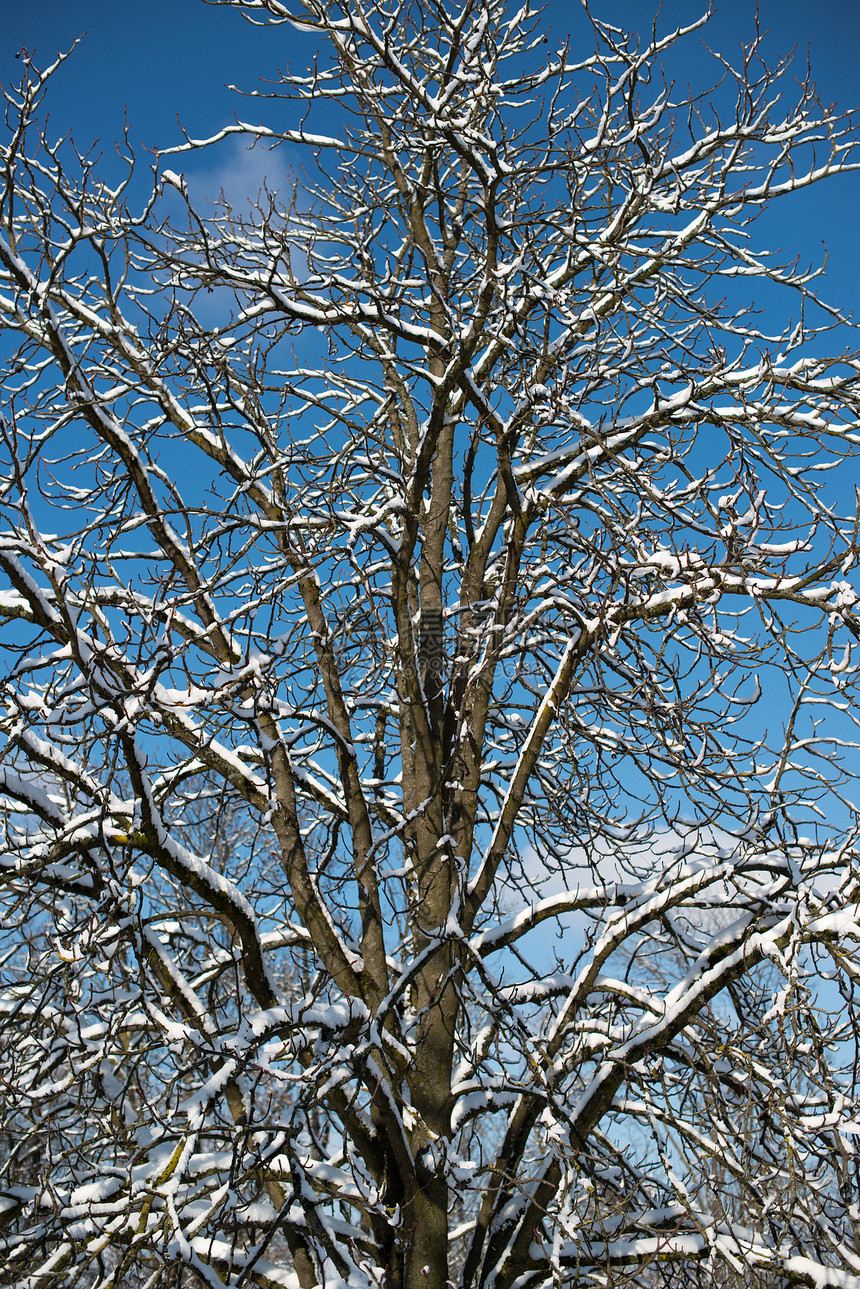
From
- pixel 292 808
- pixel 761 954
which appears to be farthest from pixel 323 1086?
pixel 761 954

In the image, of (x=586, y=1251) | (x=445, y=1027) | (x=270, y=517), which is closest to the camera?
(x=586, y=1251)

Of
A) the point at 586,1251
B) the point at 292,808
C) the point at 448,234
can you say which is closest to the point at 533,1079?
the point at 586,1251

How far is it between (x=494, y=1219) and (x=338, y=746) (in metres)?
2.77

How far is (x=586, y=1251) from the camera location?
505cm

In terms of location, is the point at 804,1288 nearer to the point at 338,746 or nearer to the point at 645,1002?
the point at 645,1002

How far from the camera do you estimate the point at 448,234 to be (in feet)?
24.3

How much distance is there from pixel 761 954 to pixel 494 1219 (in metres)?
2.18

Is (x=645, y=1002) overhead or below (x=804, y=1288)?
overhead

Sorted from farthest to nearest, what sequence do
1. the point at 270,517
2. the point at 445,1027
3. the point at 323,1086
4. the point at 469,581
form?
the point at 469,581
the point at 270,517
the point at 445,1027
the point at 323,1086

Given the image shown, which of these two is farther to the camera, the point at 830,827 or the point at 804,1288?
the point at 830,827

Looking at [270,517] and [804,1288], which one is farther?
[270,517]

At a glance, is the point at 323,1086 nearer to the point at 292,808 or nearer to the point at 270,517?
the point at 292,808

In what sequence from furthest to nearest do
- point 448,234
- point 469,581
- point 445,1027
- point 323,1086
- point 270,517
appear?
1. point 448,234
2. point 469,581
3. point 270,517
4. point 445,1027
5. point 323,1086

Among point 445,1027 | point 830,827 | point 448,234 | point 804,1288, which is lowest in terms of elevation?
point 804,1288
